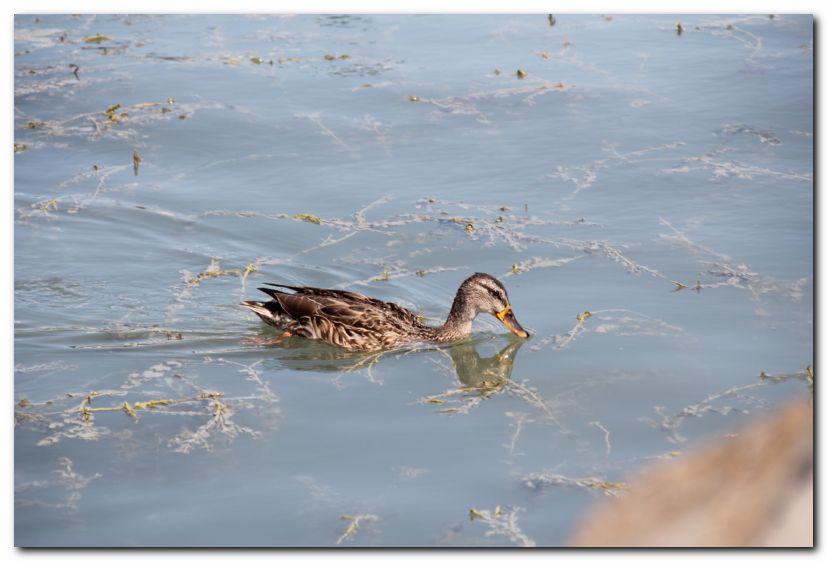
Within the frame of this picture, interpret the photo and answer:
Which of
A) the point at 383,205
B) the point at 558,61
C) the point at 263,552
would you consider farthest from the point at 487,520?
the point at 558,61

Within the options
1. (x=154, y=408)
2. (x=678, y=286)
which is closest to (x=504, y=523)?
(x=154, y=408)

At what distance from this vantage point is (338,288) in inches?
486

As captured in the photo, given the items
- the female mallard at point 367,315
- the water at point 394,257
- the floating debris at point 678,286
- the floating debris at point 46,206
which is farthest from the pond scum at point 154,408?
the floating debris at point 678,286

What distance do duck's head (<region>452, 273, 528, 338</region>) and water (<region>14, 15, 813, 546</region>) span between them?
0.26 metres

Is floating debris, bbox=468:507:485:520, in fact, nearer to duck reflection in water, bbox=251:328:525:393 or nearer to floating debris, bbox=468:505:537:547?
floating debris, bbox=468:505:537:547

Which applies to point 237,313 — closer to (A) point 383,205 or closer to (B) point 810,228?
(A) point 383,205

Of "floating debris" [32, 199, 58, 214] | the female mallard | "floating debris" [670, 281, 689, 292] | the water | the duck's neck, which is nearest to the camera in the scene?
the water

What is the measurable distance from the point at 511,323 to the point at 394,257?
2.19m

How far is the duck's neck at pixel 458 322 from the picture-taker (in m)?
11.3

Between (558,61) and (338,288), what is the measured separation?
7422 millimetres

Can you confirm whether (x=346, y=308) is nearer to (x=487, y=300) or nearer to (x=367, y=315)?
(x=367, y=315)

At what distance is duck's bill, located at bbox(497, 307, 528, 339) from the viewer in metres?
11.0

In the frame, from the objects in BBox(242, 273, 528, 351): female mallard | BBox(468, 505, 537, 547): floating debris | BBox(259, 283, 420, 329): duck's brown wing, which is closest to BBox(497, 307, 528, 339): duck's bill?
BBox(242, 273, 528, 351): female mallard

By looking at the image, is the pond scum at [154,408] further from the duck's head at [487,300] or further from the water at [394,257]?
the duck's head at [487,300]
